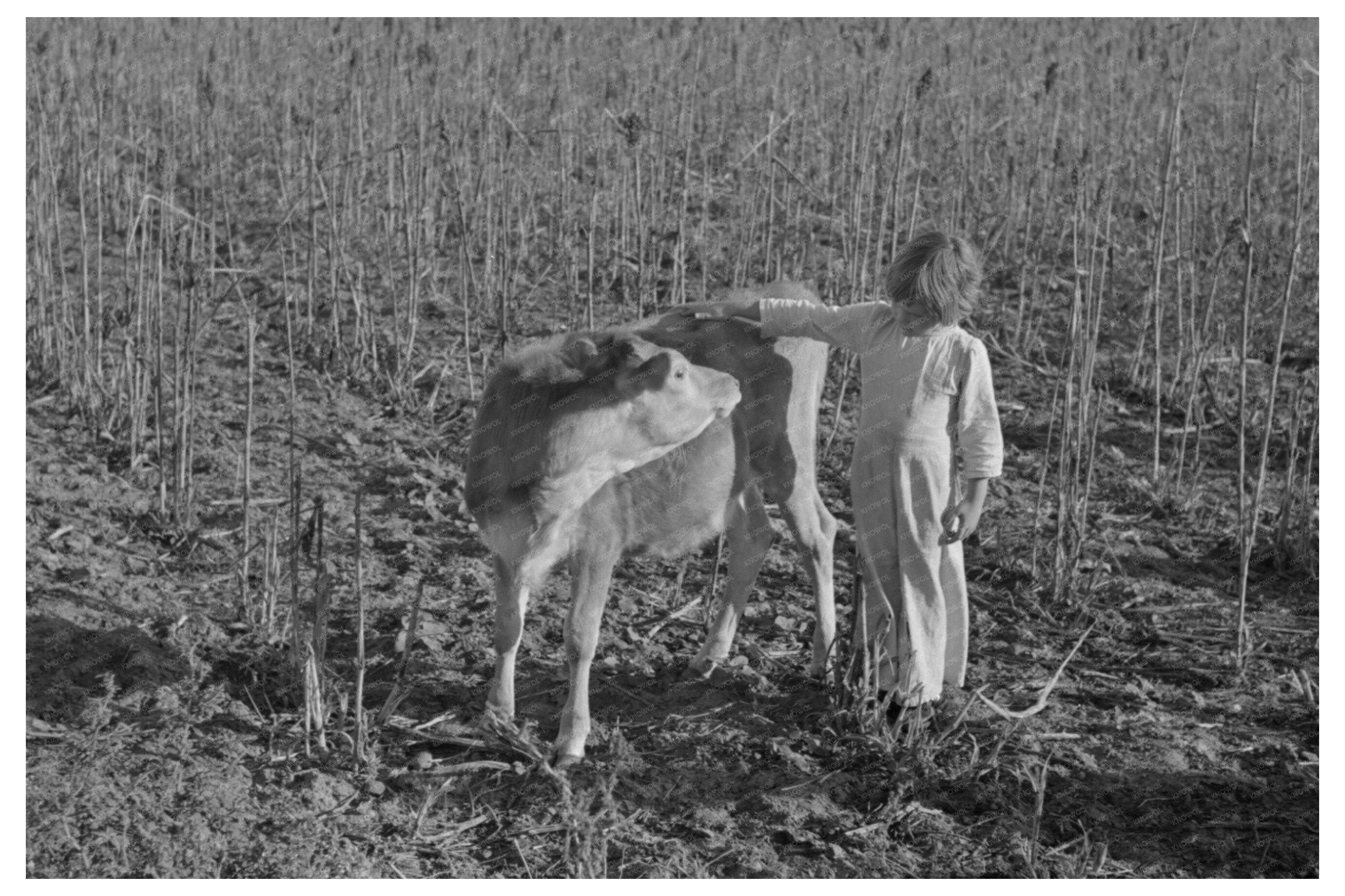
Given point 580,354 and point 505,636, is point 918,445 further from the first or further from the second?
point 505,636

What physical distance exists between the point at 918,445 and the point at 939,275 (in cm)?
58

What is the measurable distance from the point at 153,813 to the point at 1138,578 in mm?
4308

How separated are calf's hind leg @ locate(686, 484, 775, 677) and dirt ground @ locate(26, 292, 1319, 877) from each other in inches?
3.4

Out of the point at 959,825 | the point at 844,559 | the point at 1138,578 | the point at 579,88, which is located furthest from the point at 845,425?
→ the point at 579,88

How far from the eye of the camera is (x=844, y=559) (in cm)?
612

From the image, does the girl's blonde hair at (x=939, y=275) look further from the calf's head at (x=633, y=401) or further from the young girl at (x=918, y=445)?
the calf's head at (x=633, y=401)

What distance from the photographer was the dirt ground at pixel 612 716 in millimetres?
3902

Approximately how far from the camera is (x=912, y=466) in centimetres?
434

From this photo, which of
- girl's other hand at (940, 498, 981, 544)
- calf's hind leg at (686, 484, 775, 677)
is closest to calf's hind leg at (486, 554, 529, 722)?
calf's hind leg at (686, 484, 775, 677)

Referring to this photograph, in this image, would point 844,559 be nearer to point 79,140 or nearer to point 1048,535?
point 1048,535

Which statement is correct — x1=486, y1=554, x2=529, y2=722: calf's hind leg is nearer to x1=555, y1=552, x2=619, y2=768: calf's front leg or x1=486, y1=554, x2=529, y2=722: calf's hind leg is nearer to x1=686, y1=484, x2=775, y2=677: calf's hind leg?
x1=555, y1=552, x2=619, y2=768: calf's front leg

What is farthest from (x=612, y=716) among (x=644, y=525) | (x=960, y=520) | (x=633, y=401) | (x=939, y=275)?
(x=939, y=275)

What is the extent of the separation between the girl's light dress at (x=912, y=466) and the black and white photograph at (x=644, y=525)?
0.02 meters

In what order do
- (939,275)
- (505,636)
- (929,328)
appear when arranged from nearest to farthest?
(939,275) → (929,328) → (505,636)
